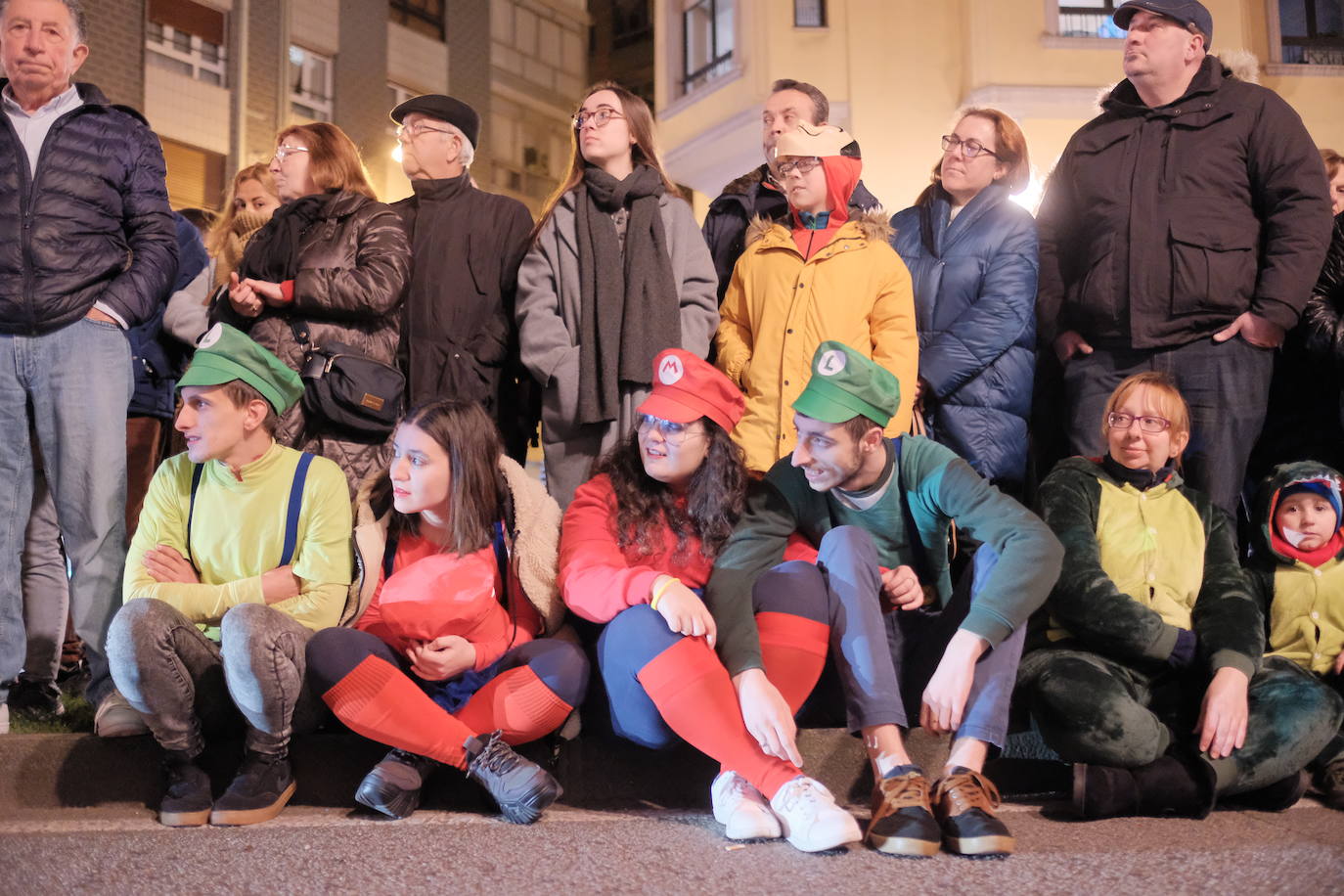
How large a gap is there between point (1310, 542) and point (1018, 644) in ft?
3.24

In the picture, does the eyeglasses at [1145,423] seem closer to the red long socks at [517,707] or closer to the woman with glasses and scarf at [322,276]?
the red long socks at [517,707]

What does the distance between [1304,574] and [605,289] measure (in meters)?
2.04

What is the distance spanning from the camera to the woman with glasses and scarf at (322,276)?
140 inches

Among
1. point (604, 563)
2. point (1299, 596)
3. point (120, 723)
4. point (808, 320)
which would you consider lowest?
point (120, 723)

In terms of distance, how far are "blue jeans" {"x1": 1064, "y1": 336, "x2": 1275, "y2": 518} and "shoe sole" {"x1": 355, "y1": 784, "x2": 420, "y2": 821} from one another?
7.17ft

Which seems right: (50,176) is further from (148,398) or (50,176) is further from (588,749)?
(588,749)

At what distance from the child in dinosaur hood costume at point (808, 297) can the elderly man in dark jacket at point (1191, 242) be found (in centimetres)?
63

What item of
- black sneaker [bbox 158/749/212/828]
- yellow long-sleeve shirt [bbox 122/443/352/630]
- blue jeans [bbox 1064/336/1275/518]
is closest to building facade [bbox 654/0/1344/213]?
blue jeans [bbox 1064/336/1275/518]

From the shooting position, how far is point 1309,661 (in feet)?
10.2

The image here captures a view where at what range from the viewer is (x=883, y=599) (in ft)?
9.70

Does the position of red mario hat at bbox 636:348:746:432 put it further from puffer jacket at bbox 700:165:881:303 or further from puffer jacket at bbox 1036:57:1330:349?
puffer jacket at bbox 1036:57:1330:349

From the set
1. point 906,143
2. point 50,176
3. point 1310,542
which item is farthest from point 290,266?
point 906,143

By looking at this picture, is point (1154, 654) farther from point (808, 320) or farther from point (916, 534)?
point (808, 320)

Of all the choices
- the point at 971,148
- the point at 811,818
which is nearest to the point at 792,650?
the point at 811,818
